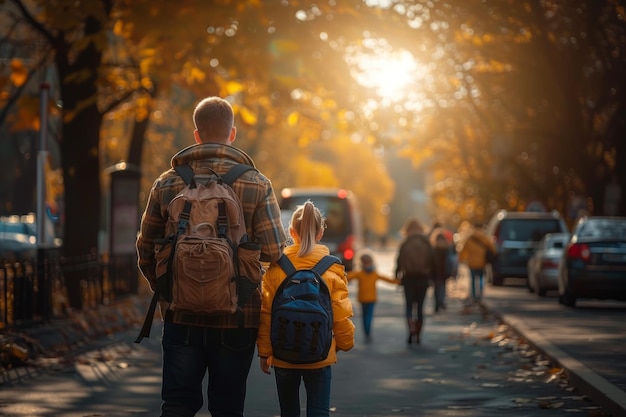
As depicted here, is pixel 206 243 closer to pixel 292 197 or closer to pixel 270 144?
pixel 292 197

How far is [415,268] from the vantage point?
55.9 ft

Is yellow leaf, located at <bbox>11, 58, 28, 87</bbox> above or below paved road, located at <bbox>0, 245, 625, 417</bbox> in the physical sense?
above

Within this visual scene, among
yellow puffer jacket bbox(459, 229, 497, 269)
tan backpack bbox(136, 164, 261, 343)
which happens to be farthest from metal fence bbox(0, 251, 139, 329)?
tan backpack bbox(136, 164, 261, 343)

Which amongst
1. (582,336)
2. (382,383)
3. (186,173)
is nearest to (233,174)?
(186,173)

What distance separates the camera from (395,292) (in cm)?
3569

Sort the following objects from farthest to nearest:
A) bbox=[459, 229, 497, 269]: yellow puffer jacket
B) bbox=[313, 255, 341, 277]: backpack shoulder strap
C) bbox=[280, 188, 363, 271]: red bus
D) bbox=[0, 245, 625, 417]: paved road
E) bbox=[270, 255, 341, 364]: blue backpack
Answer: bbox=[280, 188, 363, 271]: red bus → bbox=[459, 229, 497, 269]: yellow puffer jacket → bbox=[0, 245, 625, 417]: paved road → bbox=[313, 255, 341, 277]: backpack shoulder strap → bbox=[270, 255, 341, 364]: blue backpack

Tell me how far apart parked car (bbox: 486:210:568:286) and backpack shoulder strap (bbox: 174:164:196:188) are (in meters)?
29.8

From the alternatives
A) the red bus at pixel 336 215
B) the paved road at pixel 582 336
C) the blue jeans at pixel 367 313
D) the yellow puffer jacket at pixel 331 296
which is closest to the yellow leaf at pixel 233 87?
Result: the blue jeans at pixel 367 313

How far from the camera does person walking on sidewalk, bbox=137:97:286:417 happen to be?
19.7 feet

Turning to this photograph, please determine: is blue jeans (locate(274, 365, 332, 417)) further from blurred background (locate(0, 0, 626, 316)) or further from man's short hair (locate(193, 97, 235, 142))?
blurred background (locate(0, 0, 626, 316))

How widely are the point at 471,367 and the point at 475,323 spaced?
309 inches

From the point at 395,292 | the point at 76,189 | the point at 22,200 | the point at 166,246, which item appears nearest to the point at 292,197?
the point at 395,292

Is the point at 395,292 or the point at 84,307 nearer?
the point at 84,307

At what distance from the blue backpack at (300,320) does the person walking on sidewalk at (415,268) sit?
10539 millimetres
